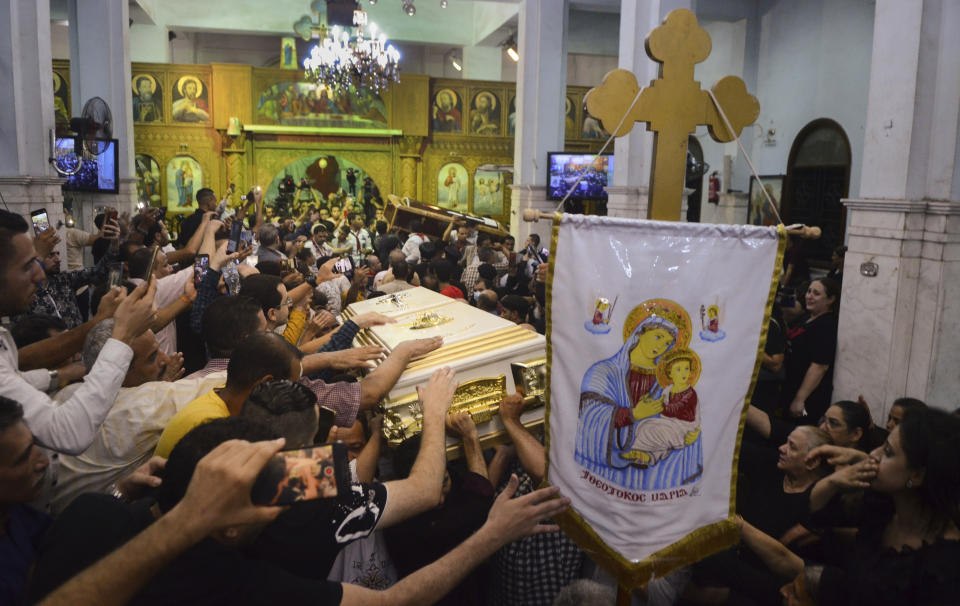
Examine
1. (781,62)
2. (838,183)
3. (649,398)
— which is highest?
(781,62)

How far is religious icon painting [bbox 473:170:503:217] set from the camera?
18516mm

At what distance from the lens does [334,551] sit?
1612mm

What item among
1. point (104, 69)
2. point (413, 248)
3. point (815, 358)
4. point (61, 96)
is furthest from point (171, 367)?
point (61, 96)

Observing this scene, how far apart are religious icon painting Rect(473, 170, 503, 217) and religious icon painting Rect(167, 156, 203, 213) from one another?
7.00 meters

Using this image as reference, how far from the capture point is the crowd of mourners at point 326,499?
128 centimetres

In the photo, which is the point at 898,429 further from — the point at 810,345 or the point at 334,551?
the point at 810,345

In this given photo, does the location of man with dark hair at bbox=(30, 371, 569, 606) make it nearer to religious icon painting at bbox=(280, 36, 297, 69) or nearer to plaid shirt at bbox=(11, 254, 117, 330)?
plaid shirt at bbox=(11, 254, 117, 330)

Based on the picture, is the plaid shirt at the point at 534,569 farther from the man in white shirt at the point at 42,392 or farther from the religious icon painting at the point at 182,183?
the religious icon painting at the point at 182,183

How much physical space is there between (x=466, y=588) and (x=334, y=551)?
0.90m

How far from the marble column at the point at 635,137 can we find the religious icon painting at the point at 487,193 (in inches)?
447

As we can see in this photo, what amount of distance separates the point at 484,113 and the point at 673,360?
16997 millimetres

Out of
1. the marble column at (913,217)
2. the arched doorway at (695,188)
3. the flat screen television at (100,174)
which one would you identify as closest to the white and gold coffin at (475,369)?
the marble column at (913,217)

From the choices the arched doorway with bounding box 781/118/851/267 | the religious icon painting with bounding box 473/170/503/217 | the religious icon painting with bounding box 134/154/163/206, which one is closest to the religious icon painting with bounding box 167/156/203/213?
the religious icon painting with bounding box 134/154/163/206

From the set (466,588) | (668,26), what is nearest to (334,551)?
(466,588)
